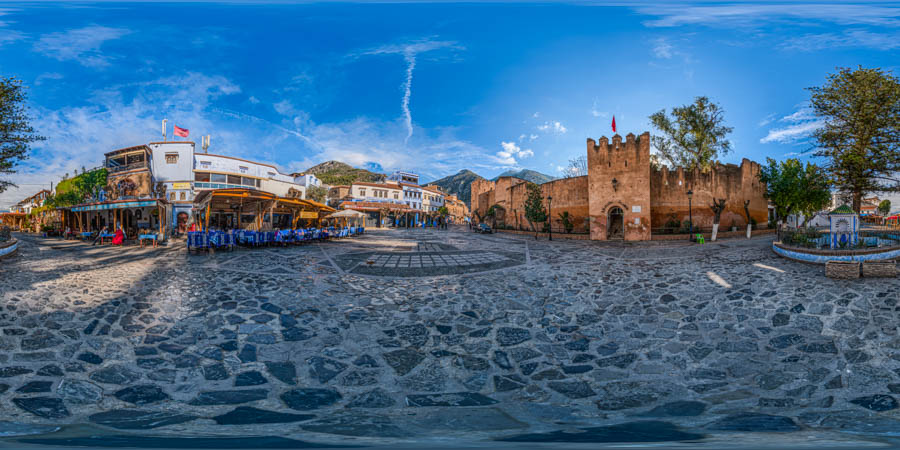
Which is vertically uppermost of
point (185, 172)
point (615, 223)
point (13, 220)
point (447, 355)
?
point (185, 172)

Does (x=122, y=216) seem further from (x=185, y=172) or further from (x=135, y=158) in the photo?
(x=135, y=158)

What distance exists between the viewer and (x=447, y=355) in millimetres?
4395

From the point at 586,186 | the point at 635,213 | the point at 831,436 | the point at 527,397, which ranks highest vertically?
the point at 586,186

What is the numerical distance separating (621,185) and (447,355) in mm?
21783

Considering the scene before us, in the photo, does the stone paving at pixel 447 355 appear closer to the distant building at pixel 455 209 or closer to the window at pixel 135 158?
the window at pixel 135 158

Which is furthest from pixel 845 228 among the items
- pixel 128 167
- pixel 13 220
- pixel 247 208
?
pixel 13 220

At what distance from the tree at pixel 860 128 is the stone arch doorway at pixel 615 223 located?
10.1 m

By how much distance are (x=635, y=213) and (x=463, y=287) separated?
18415 mm

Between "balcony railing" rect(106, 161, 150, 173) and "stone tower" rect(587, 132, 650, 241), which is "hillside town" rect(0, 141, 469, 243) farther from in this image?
"stone tower" rect(587, 132, 650, 241)

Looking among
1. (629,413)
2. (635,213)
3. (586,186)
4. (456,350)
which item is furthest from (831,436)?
(586,186)

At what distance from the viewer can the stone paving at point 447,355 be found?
3.03 meters

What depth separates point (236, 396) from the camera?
11.0ft

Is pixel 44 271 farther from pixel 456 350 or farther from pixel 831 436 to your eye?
pixel 831 436

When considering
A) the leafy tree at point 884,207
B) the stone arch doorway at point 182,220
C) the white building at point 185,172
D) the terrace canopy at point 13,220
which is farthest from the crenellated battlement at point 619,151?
the terrace canopy at point 13,220
